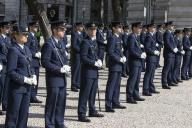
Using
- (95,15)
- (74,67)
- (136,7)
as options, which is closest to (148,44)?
(74,67)

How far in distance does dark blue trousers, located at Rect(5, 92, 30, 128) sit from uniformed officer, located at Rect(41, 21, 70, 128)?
3.21ft

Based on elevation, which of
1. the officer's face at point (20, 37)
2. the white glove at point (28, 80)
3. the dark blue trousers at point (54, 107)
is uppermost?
the officer's face at point (20, 37)

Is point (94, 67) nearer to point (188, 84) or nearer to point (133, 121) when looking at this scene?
point (133, 121)

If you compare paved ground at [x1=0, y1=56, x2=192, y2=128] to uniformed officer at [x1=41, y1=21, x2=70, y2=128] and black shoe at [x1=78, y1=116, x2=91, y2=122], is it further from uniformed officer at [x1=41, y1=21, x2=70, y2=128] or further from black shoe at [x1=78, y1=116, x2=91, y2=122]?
uniformed officer at [x1=41, y1=21, x2=70, y2=128]

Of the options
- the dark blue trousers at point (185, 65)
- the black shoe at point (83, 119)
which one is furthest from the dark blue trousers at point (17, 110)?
the dark blue trousers at point (185, 65)

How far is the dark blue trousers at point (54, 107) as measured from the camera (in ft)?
28.7

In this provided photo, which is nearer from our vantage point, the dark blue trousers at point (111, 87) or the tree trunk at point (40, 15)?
the dark blue trousers at point (111, 87)

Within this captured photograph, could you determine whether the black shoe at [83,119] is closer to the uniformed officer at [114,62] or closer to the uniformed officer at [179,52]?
the uniformed officer at [114,62]

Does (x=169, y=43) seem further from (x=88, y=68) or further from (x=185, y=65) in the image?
(x=88, y=68)

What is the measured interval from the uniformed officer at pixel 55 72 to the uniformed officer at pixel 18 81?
84cm

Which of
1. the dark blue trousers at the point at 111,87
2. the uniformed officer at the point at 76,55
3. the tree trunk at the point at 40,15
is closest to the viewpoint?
the dark blue trousers at the point at 111,87

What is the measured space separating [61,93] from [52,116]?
0.44 meters

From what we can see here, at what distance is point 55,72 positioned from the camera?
8.74 m

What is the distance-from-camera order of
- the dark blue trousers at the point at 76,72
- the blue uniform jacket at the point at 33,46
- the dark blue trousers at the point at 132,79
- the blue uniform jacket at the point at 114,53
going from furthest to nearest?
the dark blue trousers at the point at 76,72 → the dark blue trousers at the point at 132,79 → the blue uniform jacket at the point at 33,46 → the blue uniform jacket at the point at 114,53
